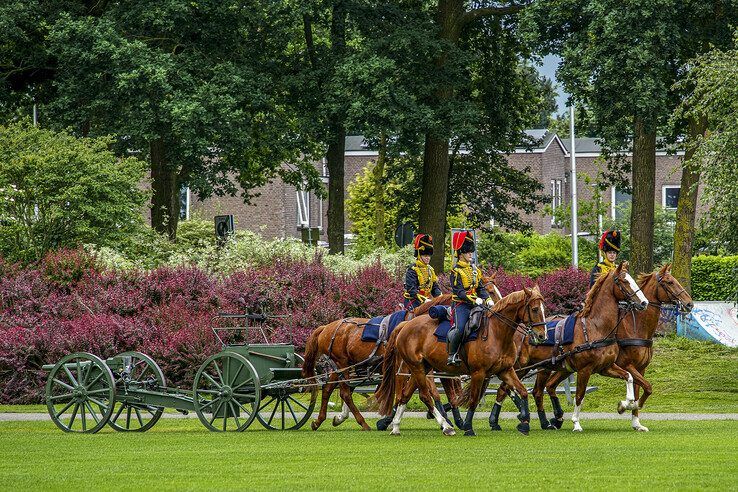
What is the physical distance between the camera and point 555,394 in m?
20.2

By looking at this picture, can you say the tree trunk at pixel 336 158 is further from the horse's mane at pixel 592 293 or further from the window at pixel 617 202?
the window at pixel 617 202

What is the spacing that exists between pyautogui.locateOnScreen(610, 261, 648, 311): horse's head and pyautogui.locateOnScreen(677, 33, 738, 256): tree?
672 cm

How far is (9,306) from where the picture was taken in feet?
94.9

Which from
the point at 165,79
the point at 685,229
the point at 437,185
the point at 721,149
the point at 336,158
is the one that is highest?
the point at 165,79

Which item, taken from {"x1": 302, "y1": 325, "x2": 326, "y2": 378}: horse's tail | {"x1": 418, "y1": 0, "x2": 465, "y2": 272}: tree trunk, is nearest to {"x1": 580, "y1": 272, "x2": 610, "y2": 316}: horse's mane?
{"x1": 302, "y1": 325, "x2": 326, "y2": 378}: horse's tail

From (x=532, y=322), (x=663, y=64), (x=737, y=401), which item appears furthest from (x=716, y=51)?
(x=532, y=322)

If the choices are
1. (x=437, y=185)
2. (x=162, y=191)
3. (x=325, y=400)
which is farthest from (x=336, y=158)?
(x=325, y=400)

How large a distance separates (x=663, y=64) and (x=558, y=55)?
3.83m

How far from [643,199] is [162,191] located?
1481cm

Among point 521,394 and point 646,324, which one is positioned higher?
point 646,324

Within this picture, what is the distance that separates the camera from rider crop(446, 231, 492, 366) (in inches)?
706

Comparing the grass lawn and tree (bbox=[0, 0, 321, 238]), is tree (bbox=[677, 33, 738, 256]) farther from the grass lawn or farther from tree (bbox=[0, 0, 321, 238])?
tree (bbox=[0, 0, 321, 238])

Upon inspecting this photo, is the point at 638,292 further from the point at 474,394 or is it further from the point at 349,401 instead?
the point at 349,401

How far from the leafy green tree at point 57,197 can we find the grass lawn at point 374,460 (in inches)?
480
